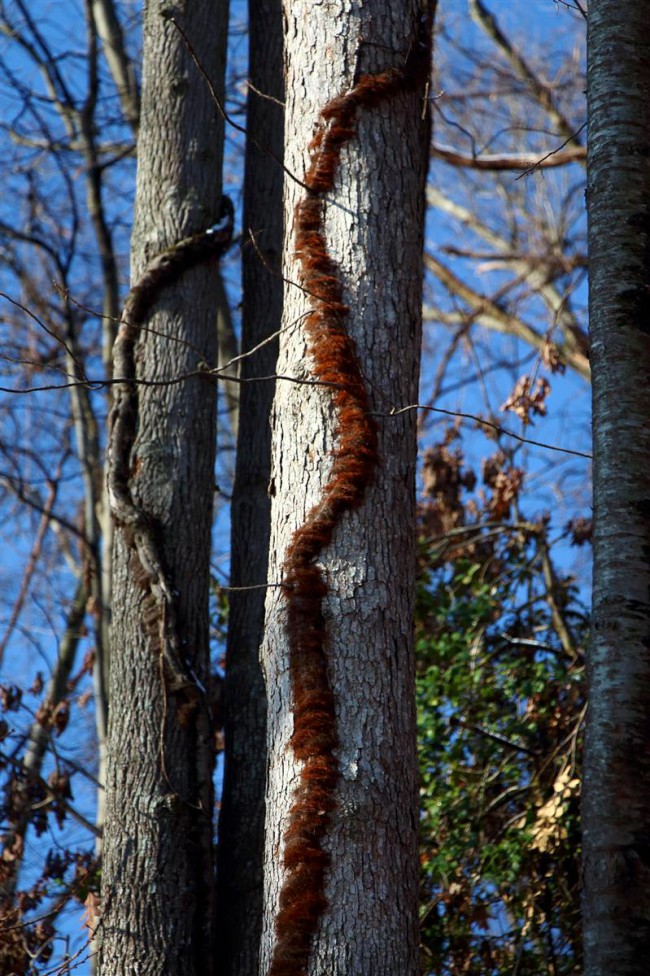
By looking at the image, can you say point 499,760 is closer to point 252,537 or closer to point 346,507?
point 252,537

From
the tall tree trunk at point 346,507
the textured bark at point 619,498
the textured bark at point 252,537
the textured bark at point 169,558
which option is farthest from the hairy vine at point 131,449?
the textured bark at point 619,498

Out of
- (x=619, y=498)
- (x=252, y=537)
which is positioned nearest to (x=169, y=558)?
(x=252, y=537)

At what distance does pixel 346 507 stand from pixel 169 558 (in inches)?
57.4

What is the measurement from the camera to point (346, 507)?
11.2 ft

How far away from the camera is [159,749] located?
438 cm

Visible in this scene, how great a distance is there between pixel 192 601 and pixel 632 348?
203cm

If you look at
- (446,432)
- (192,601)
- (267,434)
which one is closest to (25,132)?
(446,432)

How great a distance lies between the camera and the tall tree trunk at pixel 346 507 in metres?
3.07

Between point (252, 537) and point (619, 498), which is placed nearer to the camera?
point (619, 498)

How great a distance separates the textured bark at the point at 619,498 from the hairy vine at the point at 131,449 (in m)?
1.71

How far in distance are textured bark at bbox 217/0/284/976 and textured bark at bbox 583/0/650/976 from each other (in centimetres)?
105

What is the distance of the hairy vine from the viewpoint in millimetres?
4508

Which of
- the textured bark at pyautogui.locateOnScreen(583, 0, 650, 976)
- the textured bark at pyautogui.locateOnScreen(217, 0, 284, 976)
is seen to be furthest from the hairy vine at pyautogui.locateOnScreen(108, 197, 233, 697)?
the textured bark at pyautogui.locateOnScreen(583, 0, 650, 976)

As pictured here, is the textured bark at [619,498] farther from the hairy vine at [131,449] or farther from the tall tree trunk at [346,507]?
the hairy vine at [131,449]
